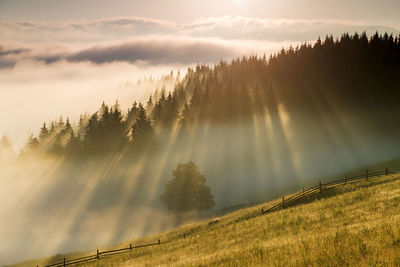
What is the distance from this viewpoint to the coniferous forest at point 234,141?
80.1 metres

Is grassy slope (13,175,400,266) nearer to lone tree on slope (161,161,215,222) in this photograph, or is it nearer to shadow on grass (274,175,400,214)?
shadow on grass (274,175,400,214)

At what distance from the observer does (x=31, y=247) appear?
197 feet

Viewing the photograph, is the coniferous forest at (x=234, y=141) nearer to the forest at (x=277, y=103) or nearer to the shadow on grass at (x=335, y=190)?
the forest at (x=277, y=103)

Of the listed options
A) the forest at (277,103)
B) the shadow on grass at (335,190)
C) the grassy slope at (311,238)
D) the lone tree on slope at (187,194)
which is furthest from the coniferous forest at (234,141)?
the grassy slope at (311,238)

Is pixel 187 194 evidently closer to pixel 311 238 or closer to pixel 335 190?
pixel 335 190

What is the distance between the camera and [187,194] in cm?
6519

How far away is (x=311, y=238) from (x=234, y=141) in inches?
3631

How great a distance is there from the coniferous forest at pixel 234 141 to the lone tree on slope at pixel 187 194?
4.67 m

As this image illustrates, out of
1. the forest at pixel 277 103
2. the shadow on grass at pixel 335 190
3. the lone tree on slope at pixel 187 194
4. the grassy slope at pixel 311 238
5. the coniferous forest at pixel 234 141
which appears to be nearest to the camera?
the grassy slope at pixel 311 238

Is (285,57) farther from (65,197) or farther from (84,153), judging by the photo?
(65,197)

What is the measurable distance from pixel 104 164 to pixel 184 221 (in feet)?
134

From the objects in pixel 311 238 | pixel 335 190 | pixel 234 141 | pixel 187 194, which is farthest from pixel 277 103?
pixel 311 238

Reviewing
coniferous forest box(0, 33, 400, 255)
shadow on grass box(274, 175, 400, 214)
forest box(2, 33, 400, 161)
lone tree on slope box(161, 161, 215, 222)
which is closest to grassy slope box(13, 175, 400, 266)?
shadow on grass box(274, 175, 400, 214)

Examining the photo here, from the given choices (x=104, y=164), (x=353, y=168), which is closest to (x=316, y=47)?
(x=353, y=168)
